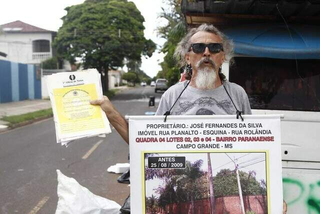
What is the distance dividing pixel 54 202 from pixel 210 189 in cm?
372

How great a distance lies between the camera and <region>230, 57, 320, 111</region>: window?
3379mm

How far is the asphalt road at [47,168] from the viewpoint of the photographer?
17.6ft

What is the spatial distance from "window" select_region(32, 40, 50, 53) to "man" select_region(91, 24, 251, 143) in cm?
4631

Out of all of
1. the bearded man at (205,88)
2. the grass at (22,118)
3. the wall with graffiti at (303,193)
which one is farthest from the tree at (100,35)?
the bearded man at (205,88)

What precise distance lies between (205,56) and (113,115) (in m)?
0.64

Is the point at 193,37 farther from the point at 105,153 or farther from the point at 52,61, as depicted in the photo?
the point at 52,61

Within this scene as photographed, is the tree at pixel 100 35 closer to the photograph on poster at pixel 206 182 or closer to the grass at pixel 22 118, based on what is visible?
the grass at pixel 22 118

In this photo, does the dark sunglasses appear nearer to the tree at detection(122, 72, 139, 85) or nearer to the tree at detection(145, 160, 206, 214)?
the tree at detection(145, 160, 206, 214)

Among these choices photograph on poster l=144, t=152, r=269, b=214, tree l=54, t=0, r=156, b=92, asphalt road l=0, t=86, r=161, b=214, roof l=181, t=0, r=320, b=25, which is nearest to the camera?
photograph on poster l=144, t=152, r=269, b=214

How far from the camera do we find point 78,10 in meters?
36.2

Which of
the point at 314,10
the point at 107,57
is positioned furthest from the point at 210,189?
the point at 107,57

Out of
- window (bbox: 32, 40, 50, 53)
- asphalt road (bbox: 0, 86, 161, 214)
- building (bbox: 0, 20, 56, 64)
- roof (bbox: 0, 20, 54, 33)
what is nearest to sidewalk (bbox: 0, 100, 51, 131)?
asphalt road (bbox: 0, 86, 161, 214)

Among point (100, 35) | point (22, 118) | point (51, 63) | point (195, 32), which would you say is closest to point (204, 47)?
point (195, 32)

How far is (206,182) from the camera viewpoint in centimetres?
202
